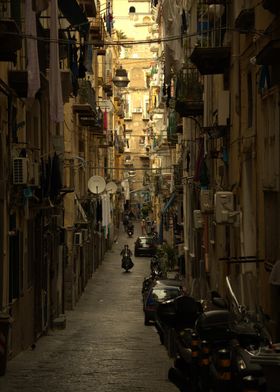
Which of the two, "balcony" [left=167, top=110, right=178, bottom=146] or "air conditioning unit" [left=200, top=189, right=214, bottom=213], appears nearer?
"air conditioning unit" [left=200, top=189, right=214, bottom=213]

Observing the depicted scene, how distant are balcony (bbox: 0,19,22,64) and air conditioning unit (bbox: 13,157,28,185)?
13.0 feet

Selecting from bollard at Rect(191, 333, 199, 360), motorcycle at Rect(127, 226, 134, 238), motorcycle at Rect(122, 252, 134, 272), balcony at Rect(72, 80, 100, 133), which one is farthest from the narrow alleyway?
motorcycle at Rect(127, 226, 134, 238)

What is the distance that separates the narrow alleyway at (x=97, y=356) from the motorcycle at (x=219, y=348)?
1.60 metres

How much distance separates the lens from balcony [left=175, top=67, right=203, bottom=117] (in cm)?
2711

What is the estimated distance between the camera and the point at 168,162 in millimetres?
63406

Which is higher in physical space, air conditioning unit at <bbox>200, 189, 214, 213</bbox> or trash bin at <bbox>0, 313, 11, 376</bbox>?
air conditioning unit at <bbox>200, 189, 214, 213</bbox>

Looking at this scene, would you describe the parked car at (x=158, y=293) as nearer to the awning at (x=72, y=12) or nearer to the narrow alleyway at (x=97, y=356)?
the narrow alleyway at (x=97, y=356)

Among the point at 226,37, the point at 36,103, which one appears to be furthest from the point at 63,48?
the point at 226,37

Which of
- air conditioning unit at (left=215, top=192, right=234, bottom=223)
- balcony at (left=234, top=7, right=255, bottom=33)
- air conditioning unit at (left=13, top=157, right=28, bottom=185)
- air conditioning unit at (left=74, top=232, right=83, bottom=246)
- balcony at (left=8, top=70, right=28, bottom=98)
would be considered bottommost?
air conditioning unit at (left=74, top=232, right=83, bottom=246)

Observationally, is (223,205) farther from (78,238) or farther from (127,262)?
(127,262)

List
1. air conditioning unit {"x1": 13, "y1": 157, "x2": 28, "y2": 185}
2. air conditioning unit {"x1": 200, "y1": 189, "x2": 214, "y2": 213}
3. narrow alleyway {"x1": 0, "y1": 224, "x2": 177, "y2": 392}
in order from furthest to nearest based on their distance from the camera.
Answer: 1. air conditioning unit {"x1": 200, "y1": 189, "x2": 214, "y2": 213}
2. air conditioning unit {"x1": 13, "y1": 157, "x2": 28, "y2": 185}
3. narrow alleyway {"x1": 0, "y1": 224, "x2": 177, "y2": 392}

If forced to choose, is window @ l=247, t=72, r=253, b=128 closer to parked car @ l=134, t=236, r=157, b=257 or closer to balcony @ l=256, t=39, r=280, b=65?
balcony @ l=256, t=39, r=280, b=65

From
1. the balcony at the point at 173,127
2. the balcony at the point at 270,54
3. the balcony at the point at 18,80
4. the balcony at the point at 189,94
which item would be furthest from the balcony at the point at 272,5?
the balcony at the point at 173,127

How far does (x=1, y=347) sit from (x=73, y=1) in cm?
852
